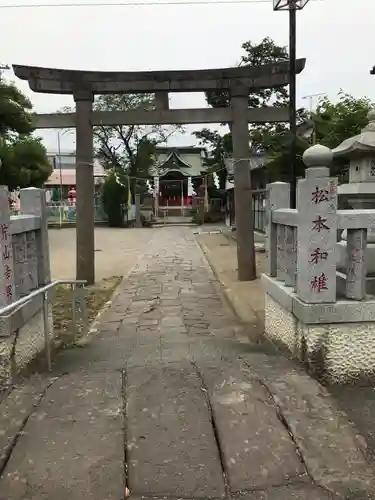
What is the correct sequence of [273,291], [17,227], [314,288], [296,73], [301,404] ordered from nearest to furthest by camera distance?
[301,404]
[314,288]
[17,227]
[273,291]
[296,73]

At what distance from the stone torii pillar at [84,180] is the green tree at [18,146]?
21.8ft

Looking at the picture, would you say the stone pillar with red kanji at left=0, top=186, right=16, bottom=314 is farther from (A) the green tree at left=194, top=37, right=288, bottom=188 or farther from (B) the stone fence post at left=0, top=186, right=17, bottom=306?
(A) the green tree at left=194, top=37, right=288, bottom=188

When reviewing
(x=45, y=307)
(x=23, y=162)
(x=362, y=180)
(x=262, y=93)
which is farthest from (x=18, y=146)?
(x=362, y=180)

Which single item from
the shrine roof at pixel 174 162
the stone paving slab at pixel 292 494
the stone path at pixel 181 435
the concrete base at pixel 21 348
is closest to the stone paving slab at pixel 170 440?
the stone path at pixel 181 435

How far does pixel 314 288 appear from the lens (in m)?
4.05

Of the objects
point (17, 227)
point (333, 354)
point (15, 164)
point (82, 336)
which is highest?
point (15, 164)

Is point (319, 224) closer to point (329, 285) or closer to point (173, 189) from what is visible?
point (329, 285)

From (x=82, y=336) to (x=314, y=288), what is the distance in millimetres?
3631

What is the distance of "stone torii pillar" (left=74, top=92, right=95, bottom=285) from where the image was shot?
1041 cm

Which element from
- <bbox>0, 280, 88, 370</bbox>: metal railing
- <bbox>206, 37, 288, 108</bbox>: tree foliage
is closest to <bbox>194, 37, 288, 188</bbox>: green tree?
<bbox>206, 37, 288, 108</bbox>: tree foliage

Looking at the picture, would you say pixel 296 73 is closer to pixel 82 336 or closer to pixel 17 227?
pixel 82 336

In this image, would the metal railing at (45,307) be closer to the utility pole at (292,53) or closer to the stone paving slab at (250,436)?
the stone paving slab at (250,436)

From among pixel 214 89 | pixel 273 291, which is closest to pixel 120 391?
pixel 273 291

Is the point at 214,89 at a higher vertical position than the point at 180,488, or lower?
higher
